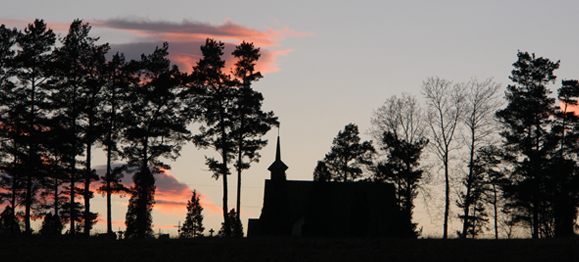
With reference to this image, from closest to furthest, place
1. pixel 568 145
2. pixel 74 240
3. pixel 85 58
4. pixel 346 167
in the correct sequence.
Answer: pixel 74 240 → pixel 85 58 → pixel 568 145 → pixel 346 167

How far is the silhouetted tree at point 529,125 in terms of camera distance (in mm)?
44000

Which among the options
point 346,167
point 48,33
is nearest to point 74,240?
point 48,33

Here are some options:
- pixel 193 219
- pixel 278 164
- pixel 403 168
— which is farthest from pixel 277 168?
pixel 193 219

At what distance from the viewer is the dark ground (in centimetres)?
2712

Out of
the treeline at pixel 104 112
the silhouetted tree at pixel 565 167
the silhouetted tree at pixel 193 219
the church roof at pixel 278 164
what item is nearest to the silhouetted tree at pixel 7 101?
the treeline at pixel 104 112

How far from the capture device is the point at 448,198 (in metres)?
44.8

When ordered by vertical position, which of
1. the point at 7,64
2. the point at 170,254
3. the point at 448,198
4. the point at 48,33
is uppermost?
the point at 48,33

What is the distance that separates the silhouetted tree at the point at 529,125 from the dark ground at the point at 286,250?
545 inches

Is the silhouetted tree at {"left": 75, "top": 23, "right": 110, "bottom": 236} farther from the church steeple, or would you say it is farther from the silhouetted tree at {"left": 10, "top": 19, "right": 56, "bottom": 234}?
the church steeple

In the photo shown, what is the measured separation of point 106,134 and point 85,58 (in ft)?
17.3

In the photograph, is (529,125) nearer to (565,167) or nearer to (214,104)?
(565,167)

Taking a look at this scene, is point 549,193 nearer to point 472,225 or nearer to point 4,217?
point 472,225

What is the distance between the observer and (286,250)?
95.4 ft

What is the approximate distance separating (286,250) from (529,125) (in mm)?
25454
